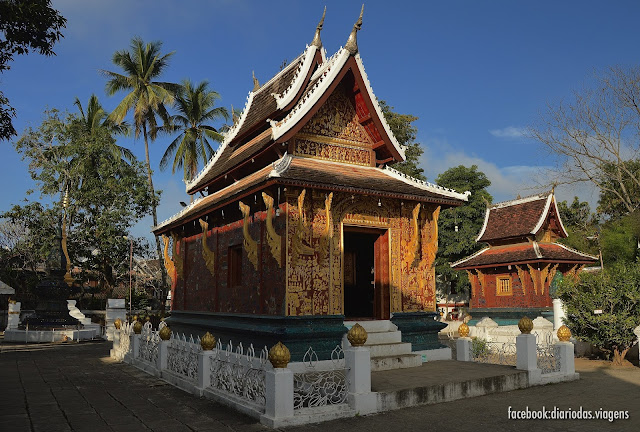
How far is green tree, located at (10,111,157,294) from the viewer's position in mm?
31688

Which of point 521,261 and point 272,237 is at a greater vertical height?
point 272,237

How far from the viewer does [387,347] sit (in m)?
11.1

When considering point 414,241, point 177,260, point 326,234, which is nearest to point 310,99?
point 326,234

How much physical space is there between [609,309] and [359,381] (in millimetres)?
9719

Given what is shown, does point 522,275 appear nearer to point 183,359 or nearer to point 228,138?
point 228,138

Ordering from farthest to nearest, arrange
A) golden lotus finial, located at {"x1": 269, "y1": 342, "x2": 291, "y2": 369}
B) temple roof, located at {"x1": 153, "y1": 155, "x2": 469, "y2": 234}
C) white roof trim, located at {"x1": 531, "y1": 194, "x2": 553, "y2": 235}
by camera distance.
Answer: white roof trim, located at {"x1": 531, "y1": 194, "x2": 553, "y2": 235} → temple roof, located at {"x1": 153, "y1": 155, "x2": 469, "y2": 234} → golden lotus finial, located at {"x1": 269, "y1": 342, "x2": 291, "y2": 369}

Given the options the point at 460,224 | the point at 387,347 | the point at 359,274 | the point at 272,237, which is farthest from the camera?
the point at 460,224

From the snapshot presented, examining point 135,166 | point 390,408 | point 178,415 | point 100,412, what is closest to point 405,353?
point 390,408

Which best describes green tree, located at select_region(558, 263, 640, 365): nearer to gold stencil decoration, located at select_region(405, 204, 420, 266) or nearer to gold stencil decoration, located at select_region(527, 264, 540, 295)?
gold stencil decoration, located at select_region(405, 204, 420, 266)

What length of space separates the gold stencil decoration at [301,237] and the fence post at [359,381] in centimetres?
311

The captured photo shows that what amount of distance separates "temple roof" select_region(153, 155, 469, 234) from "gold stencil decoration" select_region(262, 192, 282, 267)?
14.0 inches

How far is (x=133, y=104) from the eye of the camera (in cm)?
3372

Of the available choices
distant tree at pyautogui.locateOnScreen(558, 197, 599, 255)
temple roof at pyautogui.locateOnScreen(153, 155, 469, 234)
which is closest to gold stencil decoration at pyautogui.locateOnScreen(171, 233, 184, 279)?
temple roof at pyautogui.locateOnScreen(153, 155, 469, 234)

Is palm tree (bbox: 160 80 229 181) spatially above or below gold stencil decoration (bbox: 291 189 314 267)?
above
